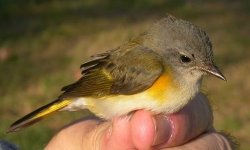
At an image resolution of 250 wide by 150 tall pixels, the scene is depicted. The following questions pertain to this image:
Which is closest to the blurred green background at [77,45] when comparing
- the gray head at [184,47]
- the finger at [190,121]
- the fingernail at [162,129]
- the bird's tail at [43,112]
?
the bird's tail at [43,112]

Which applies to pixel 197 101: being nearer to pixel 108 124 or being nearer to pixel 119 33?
pixel 108 124

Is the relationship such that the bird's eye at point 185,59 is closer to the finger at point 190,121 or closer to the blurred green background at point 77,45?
the finger at point 190,121

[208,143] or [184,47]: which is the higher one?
[184,47]

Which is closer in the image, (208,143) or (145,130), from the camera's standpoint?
(145,130)

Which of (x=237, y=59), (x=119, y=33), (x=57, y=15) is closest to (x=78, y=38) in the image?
(x=119, y=33)

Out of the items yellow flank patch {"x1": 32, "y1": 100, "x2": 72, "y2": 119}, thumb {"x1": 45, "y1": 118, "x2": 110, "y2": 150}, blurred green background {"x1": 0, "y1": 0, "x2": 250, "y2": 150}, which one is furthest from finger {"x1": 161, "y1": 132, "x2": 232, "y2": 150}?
blurred green background {"x1": 0, "y1": 0, "x2": 250, "y2": 150}

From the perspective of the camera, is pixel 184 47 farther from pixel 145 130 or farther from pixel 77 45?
pixel 77 45

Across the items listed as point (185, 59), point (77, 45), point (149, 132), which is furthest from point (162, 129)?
point (77, 45)

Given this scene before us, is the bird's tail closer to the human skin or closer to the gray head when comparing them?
the human skin
